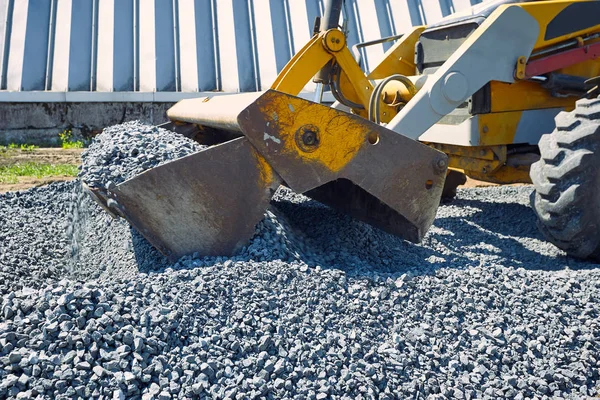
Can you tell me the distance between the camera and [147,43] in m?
10.4

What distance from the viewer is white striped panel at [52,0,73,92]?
394 inches

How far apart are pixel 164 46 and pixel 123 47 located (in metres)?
0.68

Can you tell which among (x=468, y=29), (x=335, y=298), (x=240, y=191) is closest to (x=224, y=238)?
(x=240, y=191)

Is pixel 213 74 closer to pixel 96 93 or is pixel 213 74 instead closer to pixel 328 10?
pixel 96 93

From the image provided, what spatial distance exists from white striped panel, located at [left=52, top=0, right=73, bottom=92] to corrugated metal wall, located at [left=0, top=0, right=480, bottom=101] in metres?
0.02

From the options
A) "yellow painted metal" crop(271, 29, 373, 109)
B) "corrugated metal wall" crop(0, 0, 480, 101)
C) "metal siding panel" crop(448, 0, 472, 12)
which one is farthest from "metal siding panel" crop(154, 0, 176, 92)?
"yellow painted metal" crop(271, 29, 373, 109)

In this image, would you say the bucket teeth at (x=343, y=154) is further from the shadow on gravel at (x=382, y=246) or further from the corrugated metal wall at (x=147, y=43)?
the corrugated metal wall at (x=147, y=43)

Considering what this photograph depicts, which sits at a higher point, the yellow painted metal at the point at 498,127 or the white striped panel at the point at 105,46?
the white striped panel at the point at 105,46

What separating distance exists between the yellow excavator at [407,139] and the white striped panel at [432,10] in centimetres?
594

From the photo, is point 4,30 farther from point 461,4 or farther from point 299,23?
point 461,4

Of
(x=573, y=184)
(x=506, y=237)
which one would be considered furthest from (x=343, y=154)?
(x=506, y=237)

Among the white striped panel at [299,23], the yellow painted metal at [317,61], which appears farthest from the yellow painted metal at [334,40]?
the white striped panel at [299,23]

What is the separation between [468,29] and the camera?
5176mm

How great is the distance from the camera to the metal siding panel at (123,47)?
10172mm
